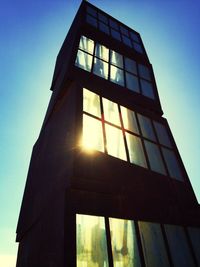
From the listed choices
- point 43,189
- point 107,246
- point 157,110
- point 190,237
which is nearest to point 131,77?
point 157,110

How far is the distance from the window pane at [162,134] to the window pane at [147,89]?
2085mm

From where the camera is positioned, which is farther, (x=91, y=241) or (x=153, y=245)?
(x=153, y=245)

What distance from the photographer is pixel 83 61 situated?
8.47m

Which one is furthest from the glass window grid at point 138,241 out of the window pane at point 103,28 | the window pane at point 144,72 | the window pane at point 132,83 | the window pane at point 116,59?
the window pane at point 103,28

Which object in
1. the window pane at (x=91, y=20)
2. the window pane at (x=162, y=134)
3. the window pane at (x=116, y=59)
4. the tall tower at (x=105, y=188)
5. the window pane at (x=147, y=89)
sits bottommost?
the tall tower at (x=105, y=188)

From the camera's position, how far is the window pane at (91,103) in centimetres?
610

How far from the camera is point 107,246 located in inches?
149

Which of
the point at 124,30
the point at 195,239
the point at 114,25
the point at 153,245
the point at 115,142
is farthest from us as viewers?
the point at 124,30

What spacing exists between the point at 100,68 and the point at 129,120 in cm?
306

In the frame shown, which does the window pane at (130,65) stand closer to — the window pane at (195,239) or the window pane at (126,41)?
the window pane at (126,41)

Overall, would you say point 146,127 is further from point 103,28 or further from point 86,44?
point 103,28

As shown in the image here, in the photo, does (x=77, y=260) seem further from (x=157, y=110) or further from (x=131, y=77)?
(x=131, y=77)

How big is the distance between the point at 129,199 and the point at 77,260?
1735mm

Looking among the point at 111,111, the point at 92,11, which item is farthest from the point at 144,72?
the point at 92,11
